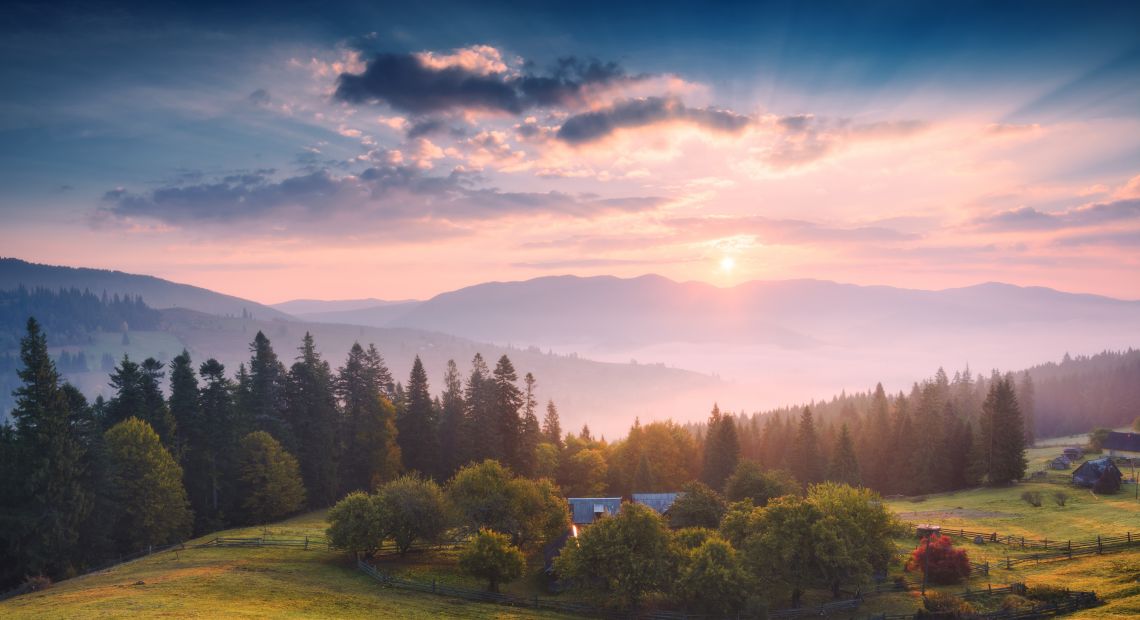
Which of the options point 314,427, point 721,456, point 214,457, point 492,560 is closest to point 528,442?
point 314,427

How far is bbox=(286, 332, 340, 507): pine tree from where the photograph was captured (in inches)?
3634

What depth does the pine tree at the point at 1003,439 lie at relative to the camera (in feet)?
324

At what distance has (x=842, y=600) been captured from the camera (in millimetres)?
56844

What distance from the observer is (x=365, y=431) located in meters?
93.9

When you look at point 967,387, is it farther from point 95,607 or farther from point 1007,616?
point 95,607

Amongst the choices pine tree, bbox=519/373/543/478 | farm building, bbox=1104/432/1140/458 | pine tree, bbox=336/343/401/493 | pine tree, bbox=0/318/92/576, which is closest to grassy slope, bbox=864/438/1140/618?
farm building, bbox=1104/432/1140/458

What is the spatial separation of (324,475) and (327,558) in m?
29.8

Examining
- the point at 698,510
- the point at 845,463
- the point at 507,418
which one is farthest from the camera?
the point at 845,463

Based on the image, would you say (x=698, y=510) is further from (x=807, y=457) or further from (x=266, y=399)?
(x=266, y=399)

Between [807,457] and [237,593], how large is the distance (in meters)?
94.3

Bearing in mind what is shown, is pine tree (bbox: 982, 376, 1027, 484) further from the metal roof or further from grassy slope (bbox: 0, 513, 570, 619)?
grassy slope (bbox: 0, 513, 570, 619)

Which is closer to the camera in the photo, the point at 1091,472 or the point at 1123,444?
the point at 1091,472

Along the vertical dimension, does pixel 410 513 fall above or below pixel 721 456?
below

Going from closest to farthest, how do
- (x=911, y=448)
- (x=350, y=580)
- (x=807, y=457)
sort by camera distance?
(x=350, y=580), (x=807, y=457), (x=911, y=448)
